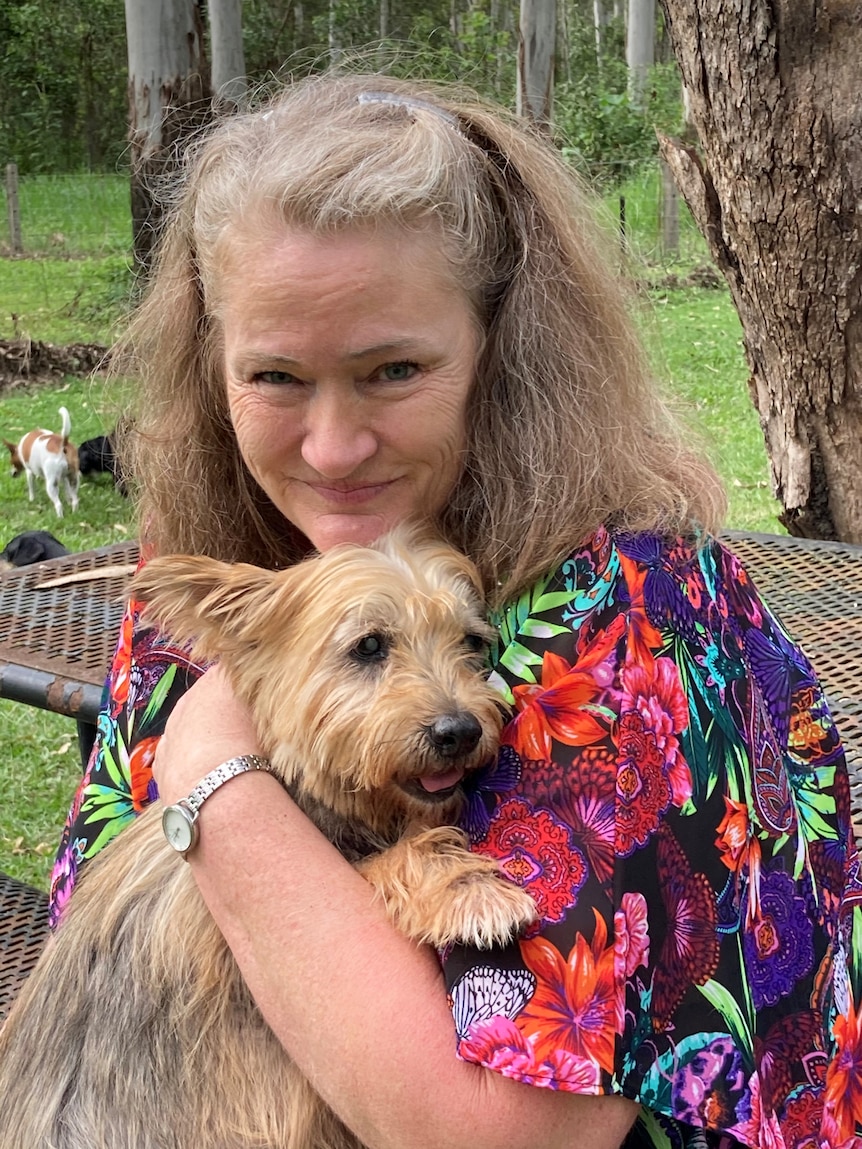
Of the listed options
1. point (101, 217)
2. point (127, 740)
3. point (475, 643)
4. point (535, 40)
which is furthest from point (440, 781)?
point (101, 217)

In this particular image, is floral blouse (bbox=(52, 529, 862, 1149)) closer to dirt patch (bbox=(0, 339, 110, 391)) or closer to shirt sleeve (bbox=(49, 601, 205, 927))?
shirt sleeve (bbox=(49, 601, 205, 927))

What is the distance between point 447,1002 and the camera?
146 centimetres

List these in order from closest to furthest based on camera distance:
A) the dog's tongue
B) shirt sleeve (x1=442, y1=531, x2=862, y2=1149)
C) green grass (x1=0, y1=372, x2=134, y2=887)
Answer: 1. shirt sleeve (x1=442, y1=531, x2=862, y2=1149)
2. the dog's tongue
3. green grass (x1=0, y1=372, x2=134, y2=887)

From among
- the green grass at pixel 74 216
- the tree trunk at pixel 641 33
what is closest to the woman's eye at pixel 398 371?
the green grass at pixel 74 216

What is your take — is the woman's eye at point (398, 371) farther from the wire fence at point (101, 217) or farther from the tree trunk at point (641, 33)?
the tree trunk at point (641, 33)

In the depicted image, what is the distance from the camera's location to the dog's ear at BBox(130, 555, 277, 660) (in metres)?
1.96

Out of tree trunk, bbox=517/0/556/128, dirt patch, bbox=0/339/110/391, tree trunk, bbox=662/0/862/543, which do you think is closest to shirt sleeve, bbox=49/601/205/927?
tree trunk, bbox=662/0/862/543

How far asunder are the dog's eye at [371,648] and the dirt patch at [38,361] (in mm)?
11934

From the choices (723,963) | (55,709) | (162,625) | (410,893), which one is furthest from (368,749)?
(55,709)

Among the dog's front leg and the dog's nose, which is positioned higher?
the dog's nose

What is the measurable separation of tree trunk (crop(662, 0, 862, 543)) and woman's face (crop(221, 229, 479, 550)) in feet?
6.75

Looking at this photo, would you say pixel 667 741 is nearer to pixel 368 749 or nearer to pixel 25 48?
pixel 368 749

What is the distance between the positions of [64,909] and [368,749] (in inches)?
30.8

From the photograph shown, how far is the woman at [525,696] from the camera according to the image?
142cm
